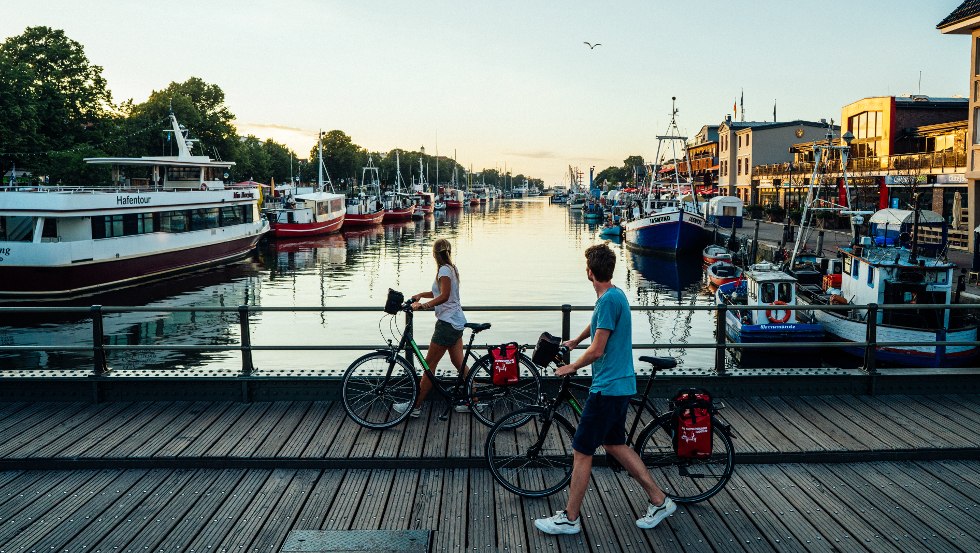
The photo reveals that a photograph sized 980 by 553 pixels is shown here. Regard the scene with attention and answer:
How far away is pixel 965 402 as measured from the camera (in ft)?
28.2

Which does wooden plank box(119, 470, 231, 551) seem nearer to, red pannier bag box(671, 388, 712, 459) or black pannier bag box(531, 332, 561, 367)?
black pannier bag box(531, 332, 561, 367)

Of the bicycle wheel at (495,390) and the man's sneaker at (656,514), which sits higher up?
Result: the bicycle wheel at (495,390)

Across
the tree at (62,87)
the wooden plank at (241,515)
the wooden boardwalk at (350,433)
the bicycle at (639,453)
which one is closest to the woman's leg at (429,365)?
the wooden boardwalk at (350,433)

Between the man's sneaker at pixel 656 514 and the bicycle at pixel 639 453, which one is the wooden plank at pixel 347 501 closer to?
the bicycle at pixel 639 453

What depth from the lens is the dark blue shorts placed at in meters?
5.41

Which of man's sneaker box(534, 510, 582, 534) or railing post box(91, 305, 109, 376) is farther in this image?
railing post box(91, 305, 109, 376)

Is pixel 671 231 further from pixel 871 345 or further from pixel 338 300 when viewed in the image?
pixel 871 345

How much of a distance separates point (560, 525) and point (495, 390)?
2.47m

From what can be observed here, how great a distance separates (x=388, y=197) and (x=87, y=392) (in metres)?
112

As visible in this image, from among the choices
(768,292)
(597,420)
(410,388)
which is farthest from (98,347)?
(768,292)

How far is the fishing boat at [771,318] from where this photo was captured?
22734 millimetres

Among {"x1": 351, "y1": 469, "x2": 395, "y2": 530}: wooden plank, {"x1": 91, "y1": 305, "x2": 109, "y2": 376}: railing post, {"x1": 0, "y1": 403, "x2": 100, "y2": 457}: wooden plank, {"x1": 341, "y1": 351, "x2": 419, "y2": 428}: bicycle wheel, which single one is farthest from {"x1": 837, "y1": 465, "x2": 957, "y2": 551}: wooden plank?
{"x1": 91, "y1": 305, "x2": 109, "y2": 376}: railing post

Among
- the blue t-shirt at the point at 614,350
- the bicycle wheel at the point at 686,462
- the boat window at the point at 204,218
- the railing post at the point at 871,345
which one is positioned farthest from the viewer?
the boat window at the point at 204,218

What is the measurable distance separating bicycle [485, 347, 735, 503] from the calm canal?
180 centimetres
